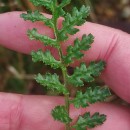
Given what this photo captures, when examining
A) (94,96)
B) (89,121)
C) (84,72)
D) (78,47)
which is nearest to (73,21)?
(78,47)

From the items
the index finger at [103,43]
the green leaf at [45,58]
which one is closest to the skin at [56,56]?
the index finger at [103,43]

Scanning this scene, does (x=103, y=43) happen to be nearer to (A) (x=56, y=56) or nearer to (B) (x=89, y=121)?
(A) (x=56, y=56)

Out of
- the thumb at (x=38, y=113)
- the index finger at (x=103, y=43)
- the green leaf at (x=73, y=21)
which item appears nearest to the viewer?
the green leaf at (x=73, y=21)

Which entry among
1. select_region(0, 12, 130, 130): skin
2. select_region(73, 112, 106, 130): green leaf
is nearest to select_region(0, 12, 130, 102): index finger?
select_region(0, 12, 130, 130): skin

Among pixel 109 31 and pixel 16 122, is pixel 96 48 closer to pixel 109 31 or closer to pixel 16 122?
pixel 109 31

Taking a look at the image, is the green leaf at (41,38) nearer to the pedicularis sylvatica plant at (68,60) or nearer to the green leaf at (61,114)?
the pedicularis sylvatica plant at (68,60)

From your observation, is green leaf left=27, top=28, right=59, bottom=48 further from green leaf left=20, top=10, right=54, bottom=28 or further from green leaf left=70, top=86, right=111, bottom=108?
green leaf left=70, top=86, right=111, bottom=108
